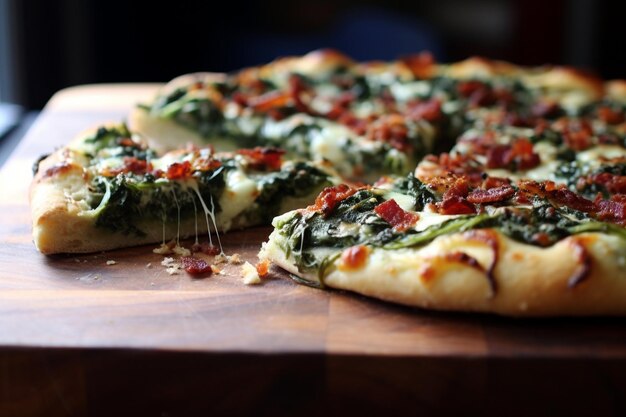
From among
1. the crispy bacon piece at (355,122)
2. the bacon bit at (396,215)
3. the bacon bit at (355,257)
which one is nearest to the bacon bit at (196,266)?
the bacon bit at (355,257)

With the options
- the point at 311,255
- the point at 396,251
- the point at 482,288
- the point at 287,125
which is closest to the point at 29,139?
the point at 287,125

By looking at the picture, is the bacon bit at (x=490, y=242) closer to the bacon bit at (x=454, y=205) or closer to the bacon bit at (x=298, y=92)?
the bacon bit at (x=454, y=205)

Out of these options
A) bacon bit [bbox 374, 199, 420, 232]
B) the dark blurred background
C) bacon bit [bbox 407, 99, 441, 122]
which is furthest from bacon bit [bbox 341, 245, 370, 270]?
the dark blurred background

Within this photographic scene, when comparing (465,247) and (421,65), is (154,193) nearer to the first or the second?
(465,247)

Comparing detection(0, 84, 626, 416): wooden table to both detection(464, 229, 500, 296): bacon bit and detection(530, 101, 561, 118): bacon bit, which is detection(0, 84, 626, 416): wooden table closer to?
detection(464, 229, 500, 296): bacon bit

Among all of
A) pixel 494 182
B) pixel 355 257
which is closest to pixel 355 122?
pixel 494 182

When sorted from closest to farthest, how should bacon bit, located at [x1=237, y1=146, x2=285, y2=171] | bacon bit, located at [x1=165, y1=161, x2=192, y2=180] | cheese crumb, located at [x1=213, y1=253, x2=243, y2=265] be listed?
cheese crumb, located at [x1=213, y1=253, x2=243, y2=265]
bacon bit, located at [x1=165, y1=161, x2=192, y2=180]
bacon bit, located at [x1=237, y1=146, x2=285, y2=171]

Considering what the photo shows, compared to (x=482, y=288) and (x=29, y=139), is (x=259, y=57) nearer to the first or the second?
(x=29, y=139)
